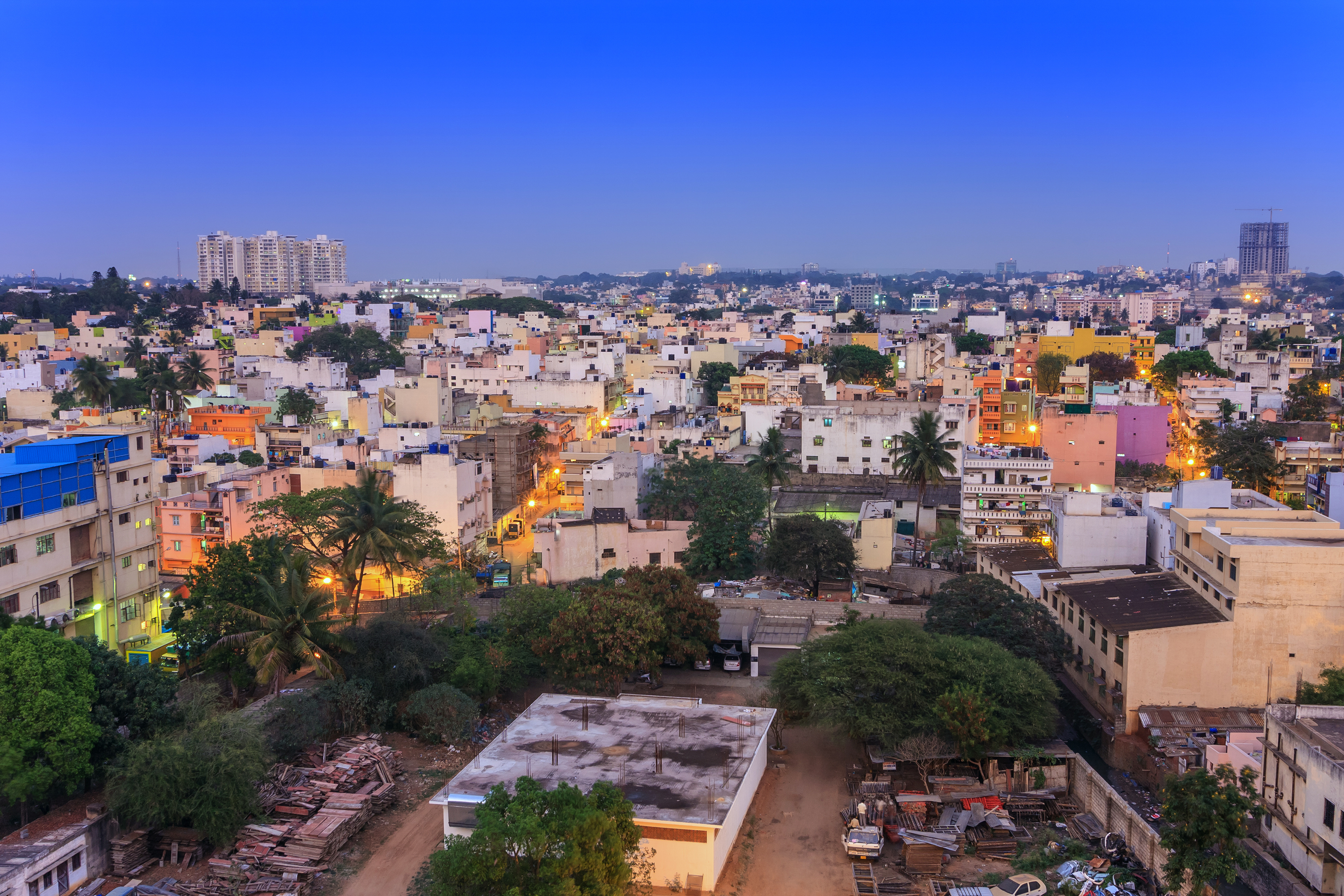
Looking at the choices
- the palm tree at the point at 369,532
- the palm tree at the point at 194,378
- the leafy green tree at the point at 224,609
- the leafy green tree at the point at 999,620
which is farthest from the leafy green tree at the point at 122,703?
the palm tree at the point at 194,378

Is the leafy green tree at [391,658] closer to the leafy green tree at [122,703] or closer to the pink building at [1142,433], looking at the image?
the leafy green tree at [122,703]

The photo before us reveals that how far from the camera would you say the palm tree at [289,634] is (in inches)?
716

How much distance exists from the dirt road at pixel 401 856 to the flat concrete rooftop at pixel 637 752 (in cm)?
66

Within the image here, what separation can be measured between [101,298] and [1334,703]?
9815 centimetres

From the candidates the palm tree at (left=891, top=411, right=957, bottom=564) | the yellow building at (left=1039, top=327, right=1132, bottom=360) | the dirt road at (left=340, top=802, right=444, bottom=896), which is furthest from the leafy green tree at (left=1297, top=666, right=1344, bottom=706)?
the yellow building at (left=1039, top=327, right=1132, bottom=360)

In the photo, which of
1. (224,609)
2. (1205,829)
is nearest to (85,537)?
(224,609)

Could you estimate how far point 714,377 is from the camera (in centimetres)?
5822

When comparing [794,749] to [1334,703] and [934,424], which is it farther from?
[934,424]

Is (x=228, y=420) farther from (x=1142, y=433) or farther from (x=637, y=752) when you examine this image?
(x=1142, y=433)

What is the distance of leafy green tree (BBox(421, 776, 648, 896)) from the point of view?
1152 centimetres

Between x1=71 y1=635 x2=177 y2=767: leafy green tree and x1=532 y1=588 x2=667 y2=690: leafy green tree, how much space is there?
247 inches

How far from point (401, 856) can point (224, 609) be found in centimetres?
724

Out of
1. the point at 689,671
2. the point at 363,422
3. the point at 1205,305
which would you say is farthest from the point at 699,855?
the point at 1205,305

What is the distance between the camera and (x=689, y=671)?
72.9 feet
